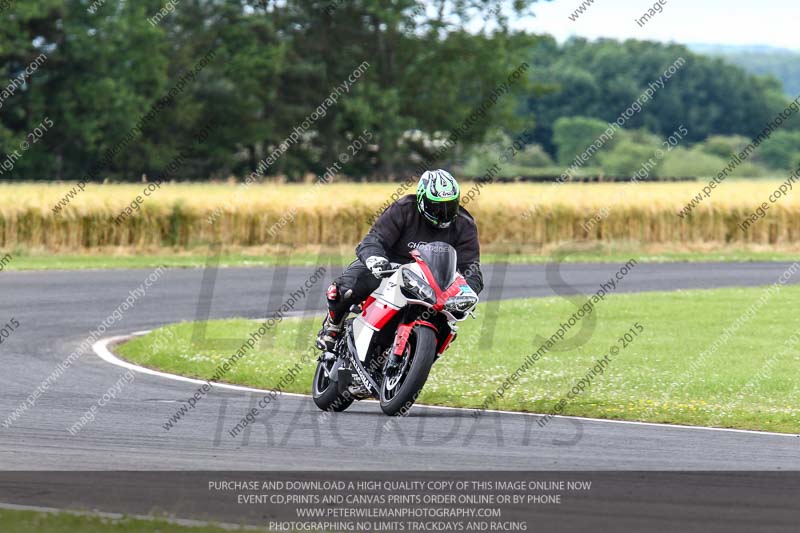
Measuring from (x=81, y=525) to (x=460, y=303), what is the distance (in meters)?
4.47

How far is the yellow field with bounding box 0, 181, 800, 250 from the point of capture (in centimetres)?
3388

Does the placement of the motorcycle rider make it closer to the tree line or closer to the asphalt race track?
the asphalt race track

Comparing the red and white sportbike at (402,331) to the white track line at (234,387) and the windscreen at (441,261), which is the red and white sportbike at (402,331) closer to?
the windscreen at (441,261)

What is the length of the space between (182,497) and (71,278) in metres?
20.2

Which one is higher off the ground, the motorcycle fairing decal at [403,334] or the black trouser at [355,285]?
the black trouser at [355,285]

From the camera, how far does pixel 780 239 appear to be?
123ft

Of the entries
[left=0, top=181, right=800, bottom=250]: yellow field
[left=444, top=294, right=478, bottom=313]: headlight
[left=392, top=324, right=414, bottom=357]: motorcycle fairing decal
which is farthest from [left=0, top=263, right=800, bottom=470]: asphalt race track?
[left=0, top=181, right=800, bottom=250]: yellow field

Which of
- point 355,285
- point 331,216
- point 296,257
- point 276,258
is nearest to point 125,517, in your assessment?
point 355,285

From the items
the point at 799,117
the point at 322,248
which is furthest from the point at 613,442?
the point at 799,117

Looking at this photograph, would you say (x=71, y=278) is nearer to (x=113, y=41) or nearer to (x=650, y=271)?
(x=650, y=271)

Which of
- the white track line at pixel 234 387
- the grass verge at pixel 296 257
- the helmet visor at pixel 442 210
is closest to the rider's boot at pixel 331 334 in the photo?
the white track line at pixel 234 387

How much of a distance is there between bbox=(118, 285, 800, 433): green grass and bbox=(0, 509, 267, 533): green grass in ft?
19.4

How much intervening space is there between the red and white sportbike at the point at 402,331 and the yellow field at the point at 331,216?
2331 cm

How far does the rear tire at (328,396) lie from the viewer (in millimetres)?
11719
